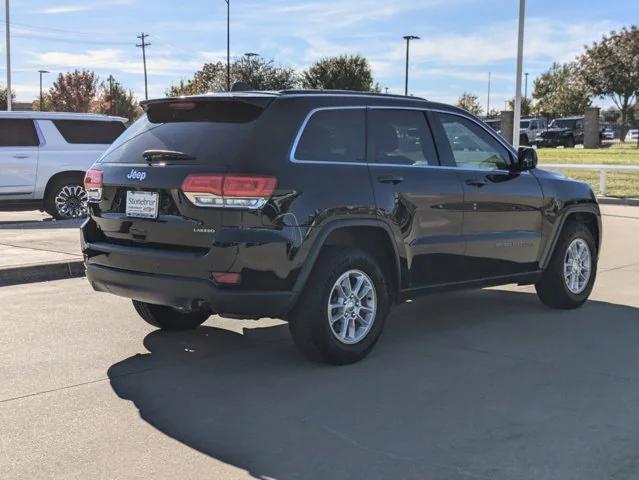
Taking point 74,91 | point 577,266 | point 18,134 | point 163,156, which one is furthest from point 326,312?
point 74,91

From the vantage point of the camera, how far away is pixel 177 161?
488 cm

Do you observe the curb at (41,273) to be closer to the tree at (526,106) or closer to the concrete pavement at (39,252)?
the concrete pavement at (39,252)

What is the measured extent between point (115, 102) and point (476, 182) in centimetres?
8941

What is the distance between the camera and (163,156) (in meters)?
4.97

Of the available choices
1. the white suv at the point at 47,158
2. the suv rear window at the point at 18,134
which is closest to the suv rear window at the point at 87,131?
the white suv at the point at 47,158

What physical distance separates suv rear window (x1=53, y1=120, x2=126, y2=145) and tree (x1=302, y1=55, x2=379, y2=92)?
53.8 m

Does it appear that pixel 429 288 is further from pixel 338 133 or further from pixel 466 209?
pixel 338 133

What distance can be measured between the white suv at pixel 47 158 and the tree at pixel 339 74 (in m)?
54.3

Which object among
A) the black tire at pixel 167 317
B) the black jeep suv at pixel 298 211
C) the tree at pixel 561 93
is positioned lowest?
the black tire at pixel 167 317

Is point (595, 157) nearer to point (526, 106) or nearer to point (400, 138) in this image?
point (400, 138)

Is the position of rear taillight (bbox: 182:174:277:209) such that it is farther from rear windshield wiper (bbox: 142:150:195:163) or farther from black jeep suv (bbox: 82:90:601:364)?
rear windshield wiper (bbox: 142:150:195:163)

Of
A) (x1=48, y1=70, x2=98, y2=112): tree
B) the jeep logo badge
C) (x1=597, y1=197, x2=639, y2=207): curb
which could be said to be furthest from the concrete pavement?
(x1=48, y1=70, x2=98, y2=112): tree

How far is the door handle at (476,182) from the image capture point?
239 inches

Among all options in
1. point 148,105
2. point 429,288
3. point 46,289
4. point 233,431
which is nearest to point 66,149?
point 46,289
